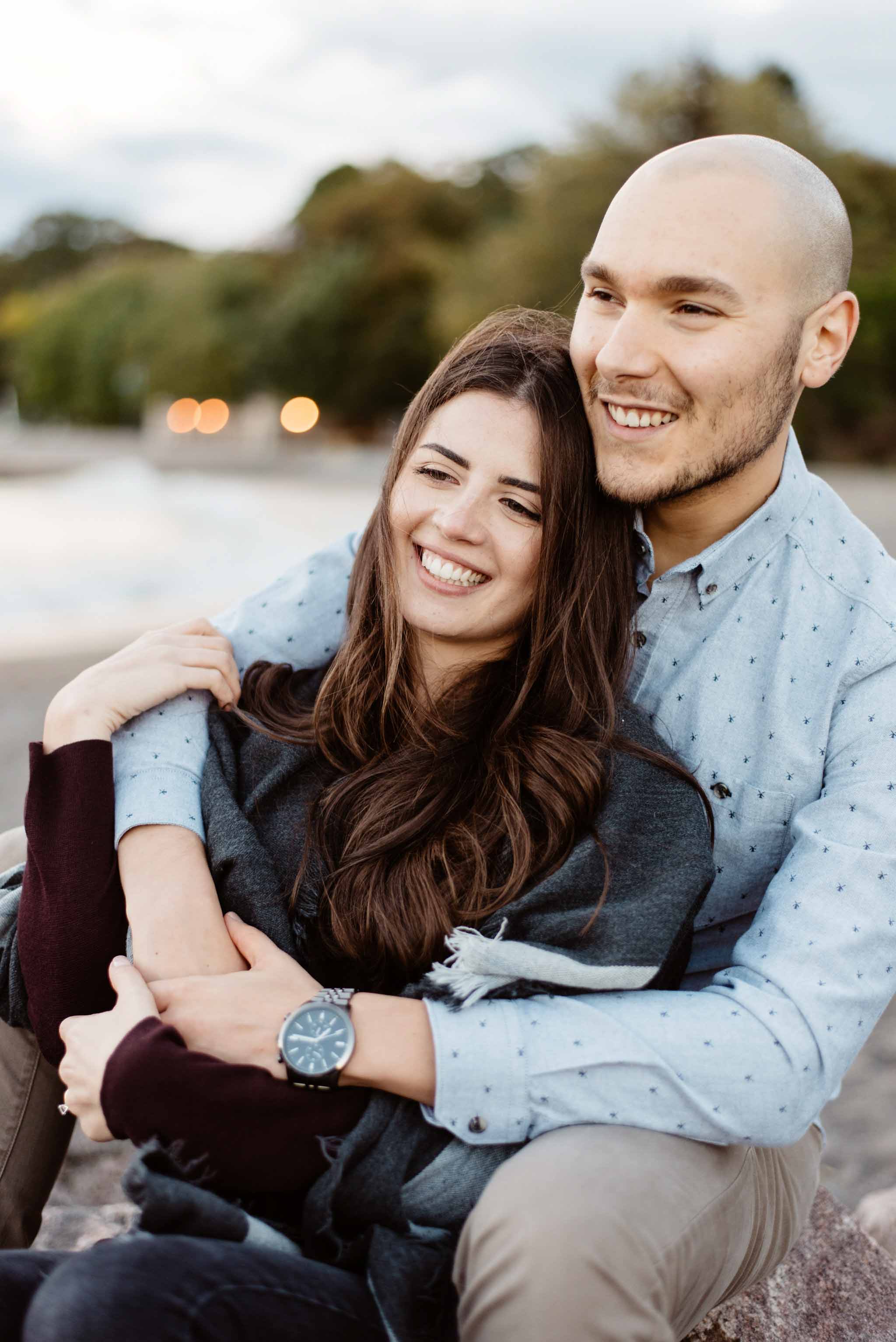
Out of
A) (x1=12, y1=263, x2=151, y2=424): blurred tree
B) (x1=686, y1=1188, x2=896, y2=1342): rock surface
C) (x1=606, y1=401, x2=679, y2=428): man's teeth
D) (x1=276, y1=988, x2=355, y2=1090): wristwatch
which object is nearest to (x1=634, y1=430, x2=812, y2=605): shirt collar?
(x1=606, y1=401, x2=679, y2=428): man's teeth

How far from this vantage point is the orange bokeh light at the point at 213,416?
56625 millimetres

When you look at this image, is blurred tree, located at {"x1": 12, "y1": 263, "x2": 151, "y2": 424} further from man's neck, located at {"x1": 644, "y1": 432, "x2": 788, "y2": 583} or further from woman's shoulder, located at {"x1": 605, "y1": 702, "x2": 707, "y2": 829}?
woman's shoulder, located at {"x1": 605, "y1": 702, "x2": 707, "y2": 829}

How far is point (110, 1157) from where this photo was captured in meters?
3.37

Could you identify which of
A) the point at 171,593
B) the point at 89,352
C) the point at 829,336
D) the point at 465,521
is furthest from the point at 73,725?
the point at 89,352

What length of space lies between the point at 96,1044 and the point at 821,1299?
1516 mm

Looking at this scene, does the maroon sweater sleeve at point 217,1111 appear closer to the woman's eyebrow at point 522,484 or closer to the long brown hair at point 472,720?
the long brown hair at point 472,720

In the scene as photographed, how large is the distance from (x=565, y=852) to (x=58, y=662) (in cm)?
665

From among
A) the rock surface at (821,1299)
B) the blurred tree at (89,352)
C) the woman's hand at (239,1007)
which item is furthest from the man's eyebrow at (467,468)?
the blurred tree at (89,352)

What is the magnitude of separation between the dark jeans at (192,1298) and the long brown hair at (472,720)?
0.56 meters

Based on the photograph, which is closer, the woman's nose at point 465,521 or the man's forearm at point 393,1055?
the man's forearm at point 393,1055

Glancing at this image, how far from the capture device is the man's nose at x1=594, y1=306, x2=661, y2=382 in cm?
221

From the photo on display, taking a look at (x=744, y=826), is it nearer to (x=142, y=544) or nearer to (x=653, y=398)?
(x=653, y=398)

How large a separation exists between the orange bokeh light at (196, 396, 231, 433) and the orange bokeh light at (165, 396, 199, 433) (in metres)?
0.31

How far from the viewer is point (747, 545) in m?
2.28
